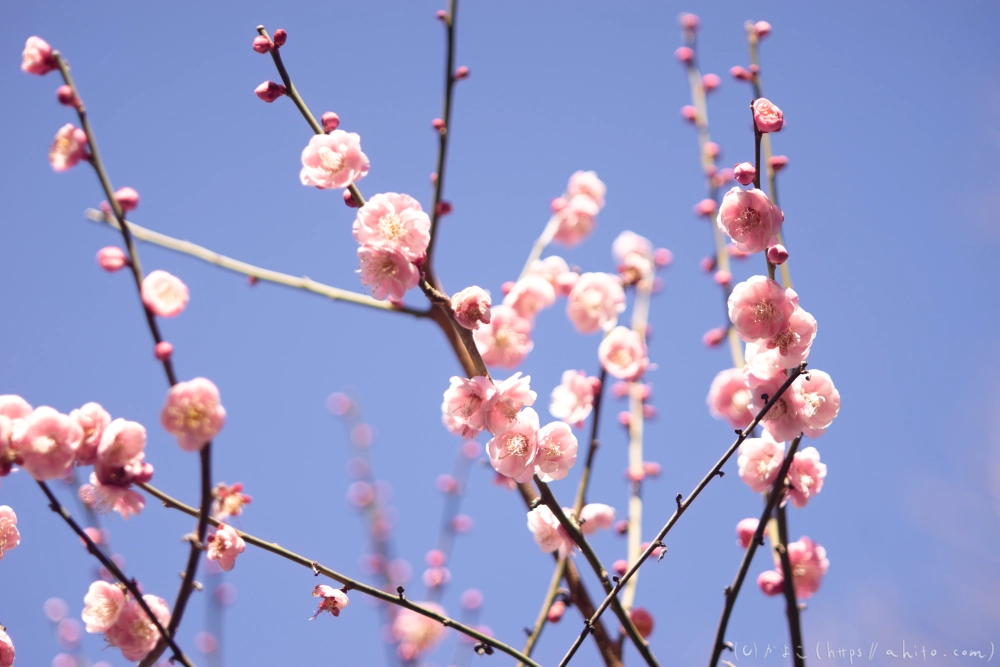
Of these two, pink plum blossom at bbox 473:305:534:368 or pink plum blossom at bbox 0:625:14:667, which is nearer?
pink plum blossom at bbox 0:625:14:667

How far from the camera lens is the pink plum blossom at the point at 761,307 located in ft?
4.77

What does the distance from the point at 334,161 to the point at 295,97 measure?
0.18 meters

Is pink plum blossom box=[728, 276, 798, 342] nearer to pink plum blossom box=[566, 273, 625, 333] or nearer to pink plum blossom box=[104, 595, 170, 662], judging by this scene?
pink plum blossom box=[566, 273, 625, 333]

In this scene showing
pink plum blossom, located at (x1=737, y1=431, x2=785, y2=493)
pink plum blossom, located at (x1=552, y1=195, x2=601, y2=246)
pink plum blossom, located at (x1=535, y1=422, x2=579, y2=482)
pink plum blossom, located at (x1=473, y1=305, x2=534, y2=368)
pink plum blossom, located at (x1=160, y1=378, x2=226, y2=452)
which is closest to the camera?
pink plum blossom, located at (x1=160, y1=378, x2=226, y2=452)

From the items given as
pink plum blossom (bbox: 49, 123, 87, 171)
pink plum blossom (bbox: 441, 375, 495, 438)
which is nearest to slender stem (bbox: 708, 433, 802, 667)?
pink plum blossom (bbox: 441, 375, 495, 438)

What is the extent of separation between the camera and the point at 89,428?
4.34 feet

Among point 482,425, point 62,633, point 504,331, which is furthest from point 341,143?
point 62,633

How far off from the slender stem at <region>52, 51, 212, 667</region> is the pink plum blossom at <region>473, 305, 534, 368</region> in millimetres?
Answer: 1140

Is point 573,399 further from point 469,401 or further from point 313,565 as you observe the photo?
point 313,565

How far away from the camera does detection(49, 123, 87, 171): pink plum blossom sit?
1.27 meters

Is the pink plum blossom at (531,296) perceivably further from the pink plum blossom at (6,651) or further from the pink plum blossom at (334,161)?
the pink plum blossom at (6,651)

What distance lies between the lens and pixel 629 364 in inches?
94.4

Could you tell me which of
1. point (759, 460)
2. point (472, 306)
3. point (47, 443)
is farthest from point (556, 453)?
point (47, 443)

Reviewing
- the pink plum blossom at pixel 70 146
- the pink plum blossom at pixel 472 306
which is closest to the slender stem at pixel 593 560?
the pink plum blossom at pixel 472 306
